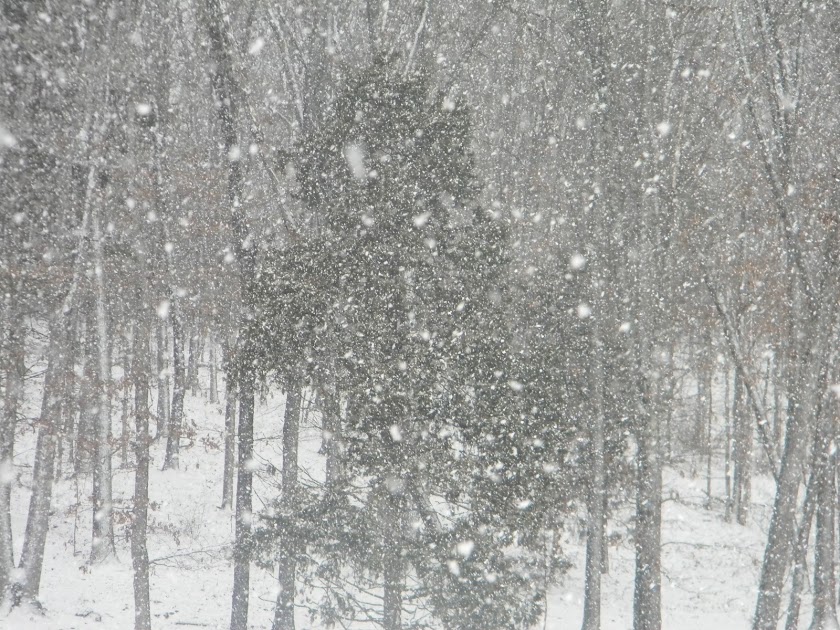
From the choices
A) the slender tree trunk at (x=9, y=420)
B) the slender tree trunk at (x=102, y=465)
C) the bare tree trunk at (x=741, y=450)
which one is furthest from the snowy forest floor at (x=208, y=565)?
the slender tree trunk at (x=9, y=420)

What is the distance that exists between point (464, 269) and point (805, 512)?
556 cm

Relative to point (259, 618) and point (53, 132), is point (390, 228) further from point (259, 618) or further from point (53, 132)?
point (259, 618)

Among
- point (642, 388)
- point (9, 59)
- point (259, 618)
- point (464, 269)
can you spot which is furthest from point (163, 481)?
point (642, 388)

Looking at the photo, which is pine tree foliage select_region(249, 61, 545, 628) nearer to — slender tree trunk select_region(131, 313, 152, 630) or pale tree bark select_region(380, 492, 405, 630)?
pale tree bark select_region(380, 492, 405, 630)

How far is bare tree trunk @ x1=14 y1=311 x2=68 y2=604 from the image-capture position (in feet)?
37.6

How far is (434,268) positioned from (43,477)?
335 inches

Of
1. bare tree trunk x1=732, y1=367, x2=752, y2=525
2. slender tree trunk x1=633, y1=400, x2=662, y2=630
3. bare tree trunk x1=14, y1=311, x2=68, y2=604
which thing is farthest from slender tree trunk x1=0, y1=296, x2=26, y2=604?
bare tree trunk x1=732, y1=367, x2=752, y2=525

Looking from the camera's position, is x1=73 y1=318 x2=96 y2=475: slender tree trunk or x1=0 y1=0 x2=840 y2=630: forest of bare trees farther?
x1=73 y1=318 x2=96 y2=475: slender tree trunk

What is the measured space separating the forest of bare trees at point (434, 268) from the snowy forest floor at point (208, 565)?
1554mm

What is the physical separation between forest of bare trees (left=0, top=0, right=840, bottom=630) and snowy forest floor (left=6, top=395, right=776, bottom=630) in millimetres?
1554

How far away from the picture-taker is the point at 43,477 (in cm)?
1219

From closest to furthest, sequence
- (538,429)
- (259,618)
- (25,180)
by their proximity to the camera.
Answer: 1. (538,429)
2. (25,180)
3. (259,618)

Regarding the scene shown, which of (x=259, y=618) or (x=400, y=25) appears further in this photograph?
(x=259, y=618)

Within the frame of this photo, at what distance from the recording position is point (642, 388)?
28.9ft
